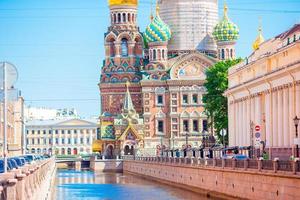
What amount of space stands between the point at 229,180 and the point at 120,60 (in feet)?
283

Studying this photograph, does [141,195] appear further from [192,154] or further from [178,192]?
[192,154]

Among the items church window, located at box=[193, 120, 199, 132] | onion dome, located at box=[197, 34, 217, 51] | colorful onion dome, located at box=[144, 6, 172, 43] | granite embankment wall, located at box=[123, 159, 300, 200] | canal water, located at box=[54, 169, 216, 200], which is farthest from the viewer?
onion dome, located at box=[197, 34, 217, 51]

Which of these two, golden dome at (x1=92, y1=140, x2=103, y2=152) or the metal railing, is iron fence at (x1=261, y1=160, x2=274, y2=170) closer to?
the metal railing

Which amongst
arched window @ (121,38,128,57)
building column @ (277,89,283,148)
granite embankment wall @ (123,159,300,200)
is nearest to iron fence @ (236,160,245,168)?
granite embankment wall @ (123,159,300,200)

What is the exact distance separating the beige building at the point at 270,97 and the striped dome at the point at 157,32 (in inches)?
2066

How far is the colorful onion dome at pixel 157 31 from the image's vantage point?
13238 centimetres

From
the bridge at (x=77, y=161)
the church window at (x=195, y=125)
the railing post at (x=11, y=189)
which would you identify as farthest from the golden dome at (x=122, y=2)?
the railing post at (x=11, y=189)

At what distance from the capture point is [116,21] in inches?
5290

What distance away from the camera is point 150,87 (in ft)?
429

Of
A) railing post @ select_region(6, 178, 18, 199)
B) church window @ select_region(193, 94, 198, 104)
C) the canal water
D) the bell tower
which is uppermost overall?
the bell tower

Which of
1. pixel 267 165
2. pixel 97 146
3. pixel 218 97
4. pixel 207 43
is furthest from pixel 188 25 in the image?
pixel 267 165

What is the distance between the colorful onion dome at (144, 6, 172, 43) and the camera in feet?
434

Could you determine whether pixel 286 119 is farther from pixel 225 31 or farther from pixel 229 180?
pixel 225 31

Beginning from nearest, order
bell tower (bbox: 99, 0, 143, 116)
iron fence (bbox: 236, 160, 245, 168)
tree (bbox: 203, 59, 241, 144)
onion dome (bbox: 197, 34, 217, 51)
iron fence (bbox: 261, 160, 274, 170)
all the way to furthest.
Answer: iron fence (bbox: 261, 160, 274, 170)
iron fence (bbox: 236, 160, 245, 168)
tree (bbox: 203, 59, 241, 144)
bell tower (bbox: 99, 0, 143, 116)
onion dome (bbox: 197, 34, 217, 51)
